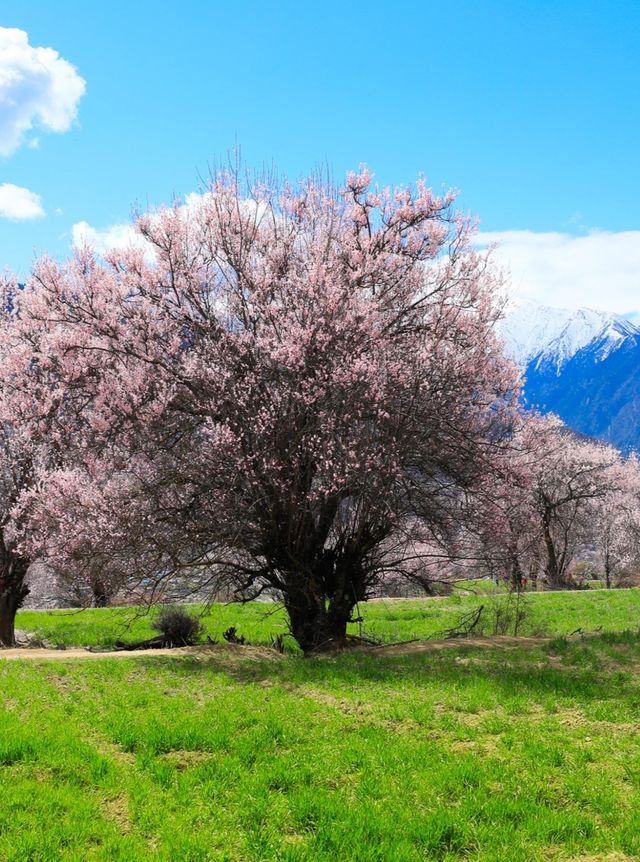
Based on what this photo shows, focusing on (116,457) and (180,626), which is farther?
(180,626)

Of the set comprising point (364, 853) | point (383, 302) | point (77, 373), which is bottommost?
point (364, 853)

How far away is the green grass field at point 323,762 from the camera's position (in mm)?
5508

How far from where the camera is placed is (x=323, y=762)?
6805 millimetres

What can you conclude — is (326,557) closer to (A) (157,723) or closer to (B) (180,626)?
(B) (180,626)

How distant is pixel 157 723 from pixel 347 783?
7.82 ft

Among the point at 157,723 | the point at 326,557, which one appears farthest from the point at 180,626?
the point at 157,723

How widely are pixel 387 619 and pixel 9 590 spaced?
10.5m

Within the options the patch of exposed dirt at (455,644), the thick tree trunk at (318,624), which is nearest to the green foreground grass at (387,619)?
the thick tree trunk at (318,624)

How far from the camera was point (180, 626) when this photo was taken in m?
15.7

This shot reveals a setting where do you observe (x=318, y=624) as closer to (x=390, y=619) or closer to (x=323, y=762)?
(x=323, y=762)

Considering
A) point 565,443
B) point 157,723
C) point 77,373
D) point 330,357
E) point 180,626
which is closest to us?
point 157,723

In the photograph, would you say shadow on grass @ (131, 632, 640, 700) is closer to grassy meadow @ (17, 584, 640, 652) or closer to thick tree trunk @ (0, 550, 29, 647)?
grassy meadow @ (17, 584, 640, 652)

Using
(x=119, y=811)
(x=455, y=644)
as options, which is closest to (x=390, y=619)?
(x=455, y=644)

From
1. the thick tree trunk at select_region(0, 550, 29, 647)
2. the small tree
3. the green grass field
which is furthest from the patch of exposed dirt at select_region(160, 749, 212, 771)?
the small tree
